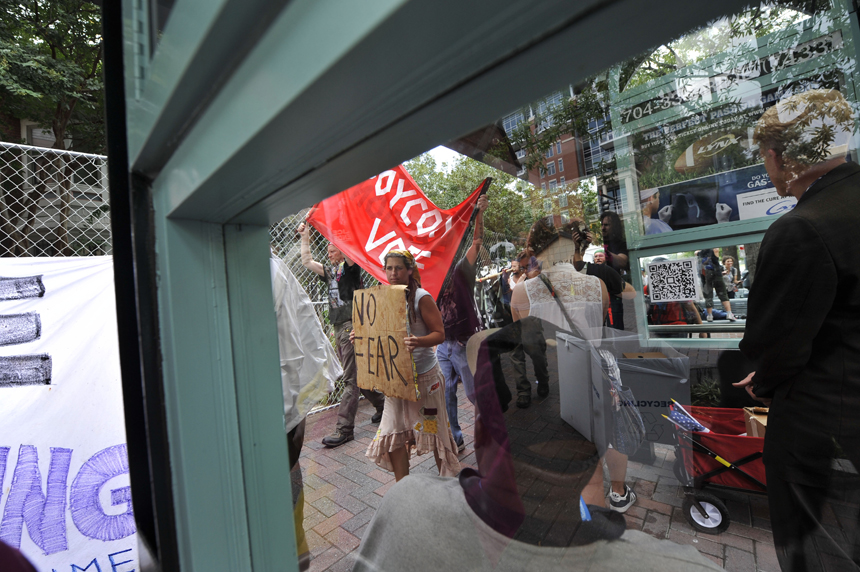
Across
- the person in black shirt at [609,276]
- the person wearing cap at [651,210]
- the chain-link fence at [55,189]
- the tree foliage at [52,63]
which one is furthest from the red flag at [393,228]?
the tree foliage at [52,63]

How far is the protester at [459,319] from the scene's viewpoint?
1727mm

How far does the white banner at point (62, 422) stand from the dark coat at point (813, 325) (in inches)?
108

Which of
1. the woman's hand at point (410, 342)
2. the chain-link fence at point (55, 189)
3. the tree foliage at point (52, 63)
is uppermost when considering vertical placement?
the tree foliage at point (52, 63)

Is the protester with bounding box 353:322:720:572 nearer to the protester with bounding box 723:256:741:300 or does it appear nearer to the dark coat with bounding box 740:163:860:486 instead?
the dark coat with bounding box 740:163:860:486

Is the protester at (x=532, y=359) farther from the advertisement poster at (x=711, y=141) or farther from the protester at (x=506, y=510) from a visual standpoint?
the advertisement poster at (x=711, y=141)

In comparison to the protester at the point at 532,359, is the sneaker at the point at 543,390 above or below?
below

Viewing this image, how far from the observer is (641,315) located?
203 cm

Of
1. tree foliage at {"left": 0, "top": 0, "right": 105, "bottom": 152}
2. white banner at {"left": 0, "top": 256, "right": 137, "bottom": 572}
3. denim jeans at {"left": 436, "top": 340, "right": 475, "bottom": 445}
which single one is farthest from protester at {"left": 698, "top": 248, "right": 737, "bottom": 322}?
tree foliage at {"left": 0, "top": 0, "right": 105, "bottom": 152}

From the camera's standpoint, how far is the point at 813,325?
1098 mm

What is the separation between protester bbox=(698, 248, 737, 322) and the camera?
175 centimetres

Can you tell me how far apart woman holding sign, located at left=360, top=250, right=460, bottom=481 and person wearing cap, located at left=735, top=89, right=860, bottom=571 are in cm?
139

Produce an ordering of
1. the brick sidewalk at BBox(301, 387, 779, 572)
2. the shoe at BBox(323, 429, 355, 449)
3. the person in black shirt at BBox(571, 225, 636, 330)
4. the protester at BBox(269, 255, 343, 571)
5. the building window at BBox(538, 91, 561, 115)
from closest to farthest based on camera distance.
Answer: the building window at BBox(538, 91, 561, 115) → the brick sidewalk at BBox(301, 387, 779, 572) → the person in black shirt at BBox(571, 225, 636, 330) → the protester at BBox(269, 255, 343, 571) → the shoe at BBox(323, 429, 355, 449)

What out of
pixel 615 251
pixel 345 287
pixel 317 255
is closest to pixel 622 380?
pixel 615 251

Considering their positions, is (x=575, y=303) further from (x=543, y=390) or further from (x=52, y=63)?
(x=52, y=63)
